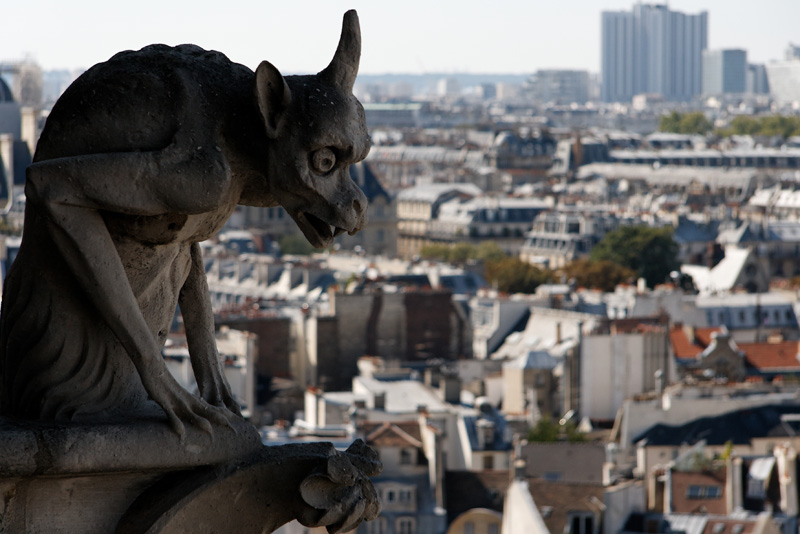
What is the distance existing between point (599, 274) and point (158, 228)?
7036 centimetres

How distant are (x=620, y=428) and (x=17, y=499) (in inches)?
1423

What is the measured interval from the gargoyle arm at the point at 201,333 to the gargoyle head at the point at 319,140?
1.34 ft

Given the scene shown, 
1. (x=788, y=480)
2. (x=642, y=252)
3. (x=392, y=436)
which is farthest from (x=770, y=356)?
(x=642, y=252)

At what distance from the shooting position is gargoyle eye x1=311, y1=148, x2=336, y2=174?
473 cm

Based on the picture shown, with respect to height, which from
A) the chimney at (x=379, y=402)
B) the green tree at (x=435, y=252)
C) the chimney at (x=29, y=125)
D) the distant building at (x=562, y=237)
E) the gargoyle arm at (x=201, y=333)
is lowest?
the green tree at (x=435, y=252)

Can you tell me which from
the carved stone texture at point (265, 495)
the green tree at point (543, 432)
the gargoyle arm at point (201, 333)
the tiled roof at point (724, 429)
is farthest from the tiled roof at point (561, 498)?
the carved stone texture at point (265, 495)

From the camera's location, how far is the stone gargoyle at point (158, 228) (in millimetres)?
4621

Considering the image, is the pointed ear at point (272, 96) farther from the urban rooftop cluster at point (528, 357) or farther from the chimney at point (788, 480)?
the chimney at point (788, 480)

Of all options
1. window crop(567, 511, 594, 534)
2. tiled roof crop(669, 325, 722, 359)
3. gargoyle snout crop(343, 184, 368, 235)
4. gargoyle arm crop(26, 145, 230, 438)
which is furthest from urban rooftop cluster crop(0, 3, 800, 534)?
gargoyle arm crop(26, 145, 230, 438)

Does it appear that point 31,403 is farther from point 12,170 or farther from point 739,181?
point 739,181

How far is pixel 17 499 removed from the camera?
462 centimetres

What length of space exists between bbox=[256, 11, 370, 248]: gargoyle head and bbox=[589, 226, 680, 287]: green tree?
75.5 metres

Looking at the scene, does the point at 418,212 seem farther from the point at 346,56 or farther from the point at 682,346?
the point at 346,56

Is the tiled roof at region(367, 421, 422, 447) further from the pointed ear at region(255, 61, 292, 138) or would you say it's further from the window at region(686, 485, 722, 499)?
the pointed ear at region(255, 61, 292, 138)
